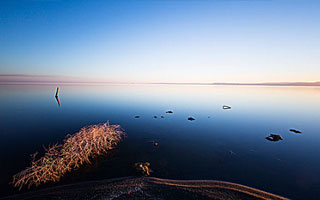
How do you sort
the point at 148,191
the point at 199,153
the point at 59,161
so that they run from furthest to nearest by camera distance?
the point at 199,153
the point at 59,161
the point at 148,191

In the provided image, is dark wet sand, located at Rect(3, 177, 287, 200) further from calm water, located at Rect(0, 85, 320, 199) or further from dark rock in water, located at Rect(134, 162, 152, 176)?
calm water, located at Rect(0, 85, 320, 199)

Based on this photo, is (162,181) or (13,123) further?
(13,123)

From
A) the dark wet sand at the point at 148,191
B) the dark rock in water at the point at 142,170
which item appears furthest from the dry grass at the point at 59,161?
the dark rock in water at the point at 142,170

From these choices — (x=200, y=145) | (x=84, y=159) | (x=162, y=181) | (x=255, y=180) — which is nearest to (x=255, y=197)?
(x=255, y=180)

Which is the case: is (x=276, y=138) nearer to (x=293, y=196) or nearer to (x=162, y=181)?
(x=293, y=196)

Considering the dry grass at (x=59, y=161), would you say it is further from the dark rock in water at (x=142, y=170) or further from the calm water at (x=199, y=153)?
the dark rock in water at (x=142, y=170)

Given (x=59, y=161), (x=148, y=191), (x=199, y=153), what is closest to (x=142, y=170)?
(x=148, y=191)

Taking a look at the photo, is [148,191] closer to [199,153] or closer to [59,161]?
[59,161]

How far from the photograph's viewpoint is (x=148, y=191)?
10.1 meters

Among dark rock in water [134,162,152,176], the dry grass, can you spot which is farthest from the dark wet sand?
the dry grass

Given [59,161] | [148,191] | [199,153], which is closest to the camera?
[148,191]

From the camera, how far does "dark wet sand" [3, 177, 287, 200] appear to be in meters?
9.64

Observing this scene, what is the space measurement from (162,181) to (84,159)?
8933 millimetres

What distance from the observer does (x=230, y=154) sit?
56.4 ft
